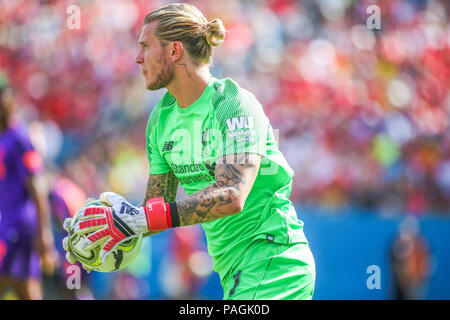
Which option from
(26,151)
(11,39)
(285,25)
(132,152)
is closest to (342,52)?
(285,25)

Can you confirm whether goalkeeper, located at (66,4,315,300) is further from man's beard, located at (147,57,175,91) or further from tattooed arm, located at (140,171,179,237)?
tattooed arm, located at (140,171,179,237)

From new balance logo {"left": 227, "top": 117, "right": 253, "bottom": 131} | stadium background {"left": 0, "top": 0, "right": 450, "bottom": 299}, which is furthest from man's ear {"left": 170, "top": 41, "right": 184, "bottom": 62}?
stadium background {"left": 0, "top": 0, "right": 450, "bottom": 299}

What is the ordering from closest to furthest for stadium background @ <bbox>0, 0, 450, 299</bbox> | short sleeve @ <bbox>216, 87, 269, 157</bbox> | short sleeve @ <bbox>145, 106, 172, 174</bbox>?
short sleeve @ <bbox>216, 87, 269, 157</bbox> < short sleeve @ <bbox>145, 106, 172, 174</bbox> < stadium background @ <bbox>0, 0, 450, 299</bbox>

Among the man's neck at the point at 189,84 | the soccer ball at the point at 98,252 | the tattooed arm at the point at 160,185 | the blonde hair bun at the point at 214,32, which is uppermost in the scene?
the blonde hair bun at the point at 214,32

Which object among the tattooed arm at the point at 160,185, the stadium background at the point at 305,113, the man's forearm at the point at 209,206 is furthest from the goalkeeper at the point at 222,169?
the stadium background at the point at 305,113

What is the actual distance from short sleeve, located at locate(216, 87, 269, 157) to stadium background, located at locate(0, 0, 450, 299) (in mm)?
5113

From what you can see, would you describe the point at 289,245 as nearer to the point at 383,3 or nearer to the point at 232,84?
the point at 232,84

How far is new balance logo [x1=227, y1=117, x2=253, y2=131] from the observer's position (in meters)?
3.00

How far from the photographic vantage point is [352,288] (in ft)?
26.4

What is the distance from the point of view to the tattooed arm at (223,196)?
2893mm

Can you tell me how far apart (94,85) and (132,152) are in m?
1.43

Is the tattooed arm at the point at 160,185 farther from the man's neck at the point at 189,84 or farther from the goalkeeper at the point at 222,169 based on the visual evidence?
the man's neck at the point at 189,84

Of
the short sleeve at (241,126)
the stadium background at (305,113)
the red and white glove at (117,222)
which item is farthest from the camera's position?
the stadium background at (305,113)

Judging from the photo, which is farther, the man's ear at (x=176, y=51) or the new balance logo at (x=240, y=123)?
the man's ear at (x=176, y=51)
